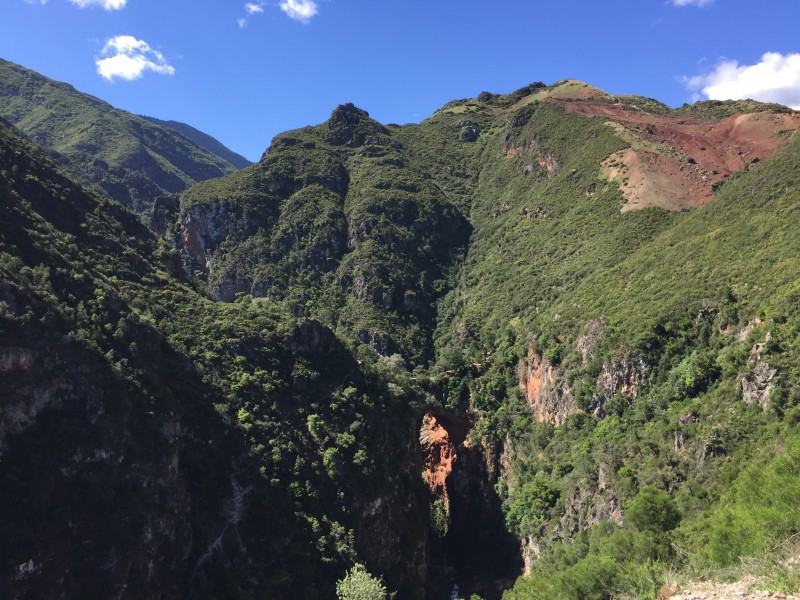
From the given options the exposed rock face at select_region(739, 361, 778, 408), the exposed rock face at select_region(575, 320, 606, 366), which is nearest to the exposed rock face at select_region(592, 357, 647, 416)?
the exposed rock face at select_region(575, 320, 606, 366)

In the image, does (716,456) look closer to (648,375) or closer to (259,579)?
(648,375)

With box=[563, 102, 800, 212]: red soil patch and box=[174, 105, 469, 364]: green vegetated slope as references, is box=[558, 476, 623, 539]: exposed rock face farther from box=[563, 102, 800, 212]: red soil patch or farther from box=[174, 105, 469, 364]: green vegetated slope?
box=[563, 102, 800, 212]: red soil patch

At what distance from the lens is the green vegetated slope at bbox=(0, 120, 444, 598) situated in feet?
129

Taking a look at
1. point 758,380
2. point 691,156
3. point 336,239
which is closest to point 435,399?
point 758,380

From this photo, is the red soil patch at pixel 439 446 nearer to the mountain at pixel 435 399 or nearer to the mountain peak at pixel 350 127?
the mountain at pixel 435 399

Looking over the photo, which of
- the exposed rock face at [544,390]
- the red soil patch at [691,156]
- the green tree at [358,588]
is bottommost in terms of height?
the green tree at [358,588]

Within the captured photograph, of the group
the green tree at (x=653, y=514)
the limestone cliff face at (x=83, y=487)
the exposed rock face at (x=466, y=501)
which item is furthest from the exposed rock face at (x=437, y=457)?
the green tree at (x=653, y=514)

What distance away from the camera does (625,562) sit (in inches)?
1275

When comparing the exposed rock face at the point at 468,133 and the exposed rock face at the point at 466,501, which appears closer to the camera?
the exposed rock face at the point at 466,501

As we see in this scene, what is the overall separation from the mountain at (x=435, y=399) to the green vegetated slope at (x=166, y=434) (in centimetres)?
25

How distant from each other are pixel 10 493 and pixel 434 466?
193 ft

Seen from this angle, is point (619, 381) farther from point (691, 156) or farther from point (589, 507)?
point (691, 156)

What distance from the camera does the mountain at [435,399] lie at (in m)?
38.6

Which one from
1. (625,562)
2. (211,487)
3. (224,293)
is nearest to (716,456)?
(625,562)
